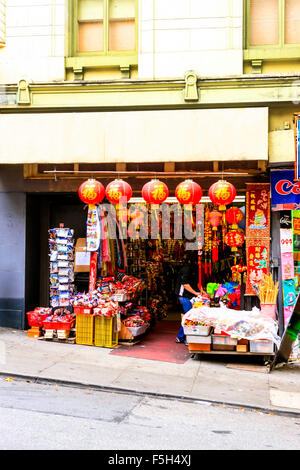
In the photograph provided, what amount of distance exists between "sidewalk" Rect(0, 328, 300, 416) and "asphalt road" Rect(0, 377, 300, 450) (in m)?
0.31

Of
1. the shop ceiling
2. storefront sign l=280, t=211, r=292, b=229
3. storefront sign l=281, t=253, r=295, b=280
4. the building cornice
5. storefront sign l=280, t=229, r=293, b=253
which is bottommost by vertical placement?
storefront sign l=281, t=253, r=295, b=280

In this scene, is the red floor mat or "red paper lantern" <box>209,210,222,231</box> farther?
"red paper lantern" <box>209,210,222,231</box>

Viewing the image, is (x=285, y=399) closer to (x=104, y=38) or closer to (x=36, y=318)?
(x=36, y=318)

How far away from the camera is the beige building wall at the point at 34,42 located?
10.7 meters

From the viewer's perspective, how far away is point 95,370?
8.41m

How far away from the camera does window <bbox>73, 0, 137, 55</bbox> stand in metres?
11.0

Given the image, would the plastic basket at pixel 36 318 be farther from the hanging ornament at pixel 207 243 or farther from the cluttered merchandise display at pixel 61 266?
the hanging ornament at pixel 207 243

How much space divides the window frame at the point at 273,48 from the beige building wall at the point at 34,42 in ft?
13.7

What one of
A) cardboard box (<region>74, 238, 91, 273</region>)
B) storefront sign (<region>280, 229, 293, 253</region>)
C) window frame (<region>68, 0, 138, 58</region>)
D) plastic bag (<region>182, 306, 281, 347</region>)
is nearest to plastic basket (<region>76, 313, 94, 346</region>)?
cardboard box (<region>74, 238, 91, 273</region>)

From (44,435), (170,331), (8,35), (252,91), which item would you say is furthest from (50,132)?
(44,435)

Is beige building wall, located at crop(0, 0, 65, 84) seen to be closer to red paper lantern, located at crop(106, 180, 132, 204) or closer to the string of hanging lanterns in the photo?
the string of hanging lanterns

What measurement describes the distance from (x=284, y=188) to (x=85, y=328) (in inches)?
205

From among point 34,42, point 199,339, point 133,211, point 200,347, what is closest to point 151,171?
point 133,211
